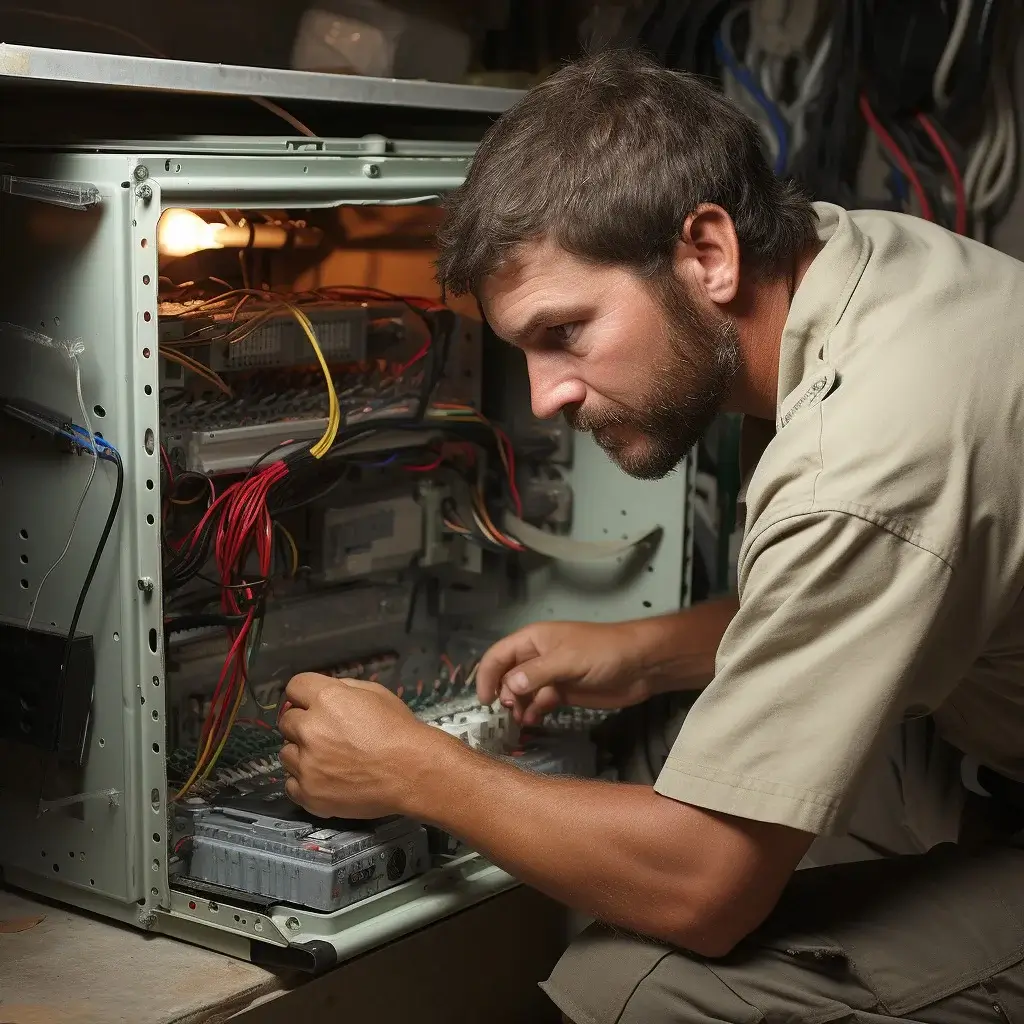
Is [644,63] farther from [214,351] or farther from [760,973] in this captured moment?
[760,973]

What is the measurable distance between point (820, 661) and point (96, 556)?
2.52 feet

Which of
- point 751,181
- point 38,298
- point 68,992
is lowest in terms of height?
point 68,992

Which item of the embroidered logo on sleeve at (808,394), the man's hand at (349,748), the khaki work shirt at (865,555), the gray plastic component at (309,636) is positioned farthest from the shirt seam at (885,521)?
the gray plastic component at (309,636)

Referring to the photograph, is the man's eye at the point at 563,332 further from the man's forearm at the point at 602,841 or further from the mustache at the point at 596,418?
the man's forearm at the point at 602,841

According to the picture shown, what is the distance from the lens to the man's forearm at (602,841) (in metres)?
1.28

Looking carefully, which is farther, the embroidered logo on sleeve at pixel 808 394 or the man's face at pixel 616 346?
the man's face at pixel 616 346

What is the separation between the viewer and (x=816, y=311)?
1365 mm

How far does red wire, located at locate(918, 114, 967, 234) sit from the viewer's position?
217 centimetres

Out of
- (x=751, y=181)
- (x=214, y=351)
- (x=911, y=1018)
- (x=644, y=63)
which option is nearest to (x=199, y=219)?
(x=214, y=351)

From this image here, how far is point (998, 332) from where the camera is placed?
→ 1.31 m

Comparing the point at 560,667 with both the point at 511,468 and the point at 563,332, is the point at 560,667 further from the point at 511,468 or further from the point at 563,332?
the point at 563,332

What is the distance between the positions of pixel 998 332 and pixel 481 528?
3.21ft

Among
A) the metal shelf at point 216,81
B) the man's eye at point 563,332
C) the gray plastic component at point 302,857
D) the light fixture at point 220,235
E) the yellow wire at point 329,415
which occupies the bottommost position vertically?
the gray plastic component at point 302,857

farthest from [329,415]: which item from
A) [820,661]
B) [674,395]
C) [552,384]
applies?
[820,661]
